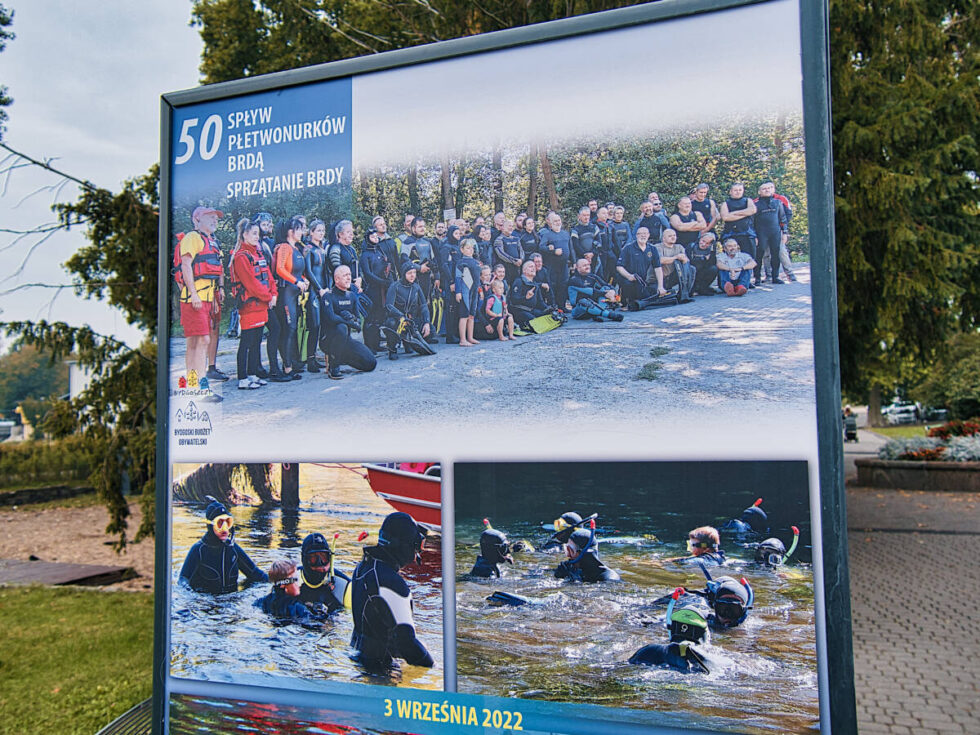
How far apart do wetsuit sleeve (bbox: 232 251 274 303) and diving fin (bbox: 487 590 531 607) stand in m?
1.65

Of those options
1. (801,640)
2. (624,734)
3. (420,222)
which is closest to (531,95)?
(420,222)

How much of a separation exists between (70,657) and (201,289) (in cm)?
482

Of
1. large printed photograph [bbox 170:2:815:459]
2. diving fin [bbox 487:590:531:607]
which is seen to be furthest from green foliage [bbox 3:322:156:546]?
diving fin [bbox 487:590:531:607]

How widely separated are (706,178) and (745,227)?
9.6 inches

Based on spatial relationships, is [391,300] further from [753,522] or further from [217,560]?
[753,522]

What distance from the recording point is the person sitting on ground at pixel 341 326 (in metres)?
3.30

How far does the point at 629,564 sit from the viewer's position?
9.37 feet

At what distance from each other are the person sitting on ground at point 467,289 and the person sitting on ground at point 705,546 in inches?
45.4

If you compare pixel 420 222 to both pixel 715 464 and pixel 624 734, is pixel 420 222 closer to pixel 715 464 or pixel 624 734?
pixel 715 464

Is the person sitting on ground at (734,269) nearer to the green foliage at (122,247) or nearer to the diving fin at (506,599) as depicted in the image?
the diving fin at (506,599)

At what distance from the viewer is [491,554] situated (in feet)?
9.93

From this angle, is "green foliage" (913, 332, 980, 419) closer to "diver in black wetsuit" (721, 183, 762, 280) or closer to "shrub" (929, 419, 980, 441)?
"shrub" (929, 419, 980, 441)

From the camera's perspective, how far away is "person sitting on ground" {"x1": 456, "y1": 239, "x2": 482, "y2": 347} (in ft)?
10.3

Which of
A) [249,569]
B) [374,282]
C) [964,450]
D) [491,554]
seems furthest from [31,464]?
[964,450]
